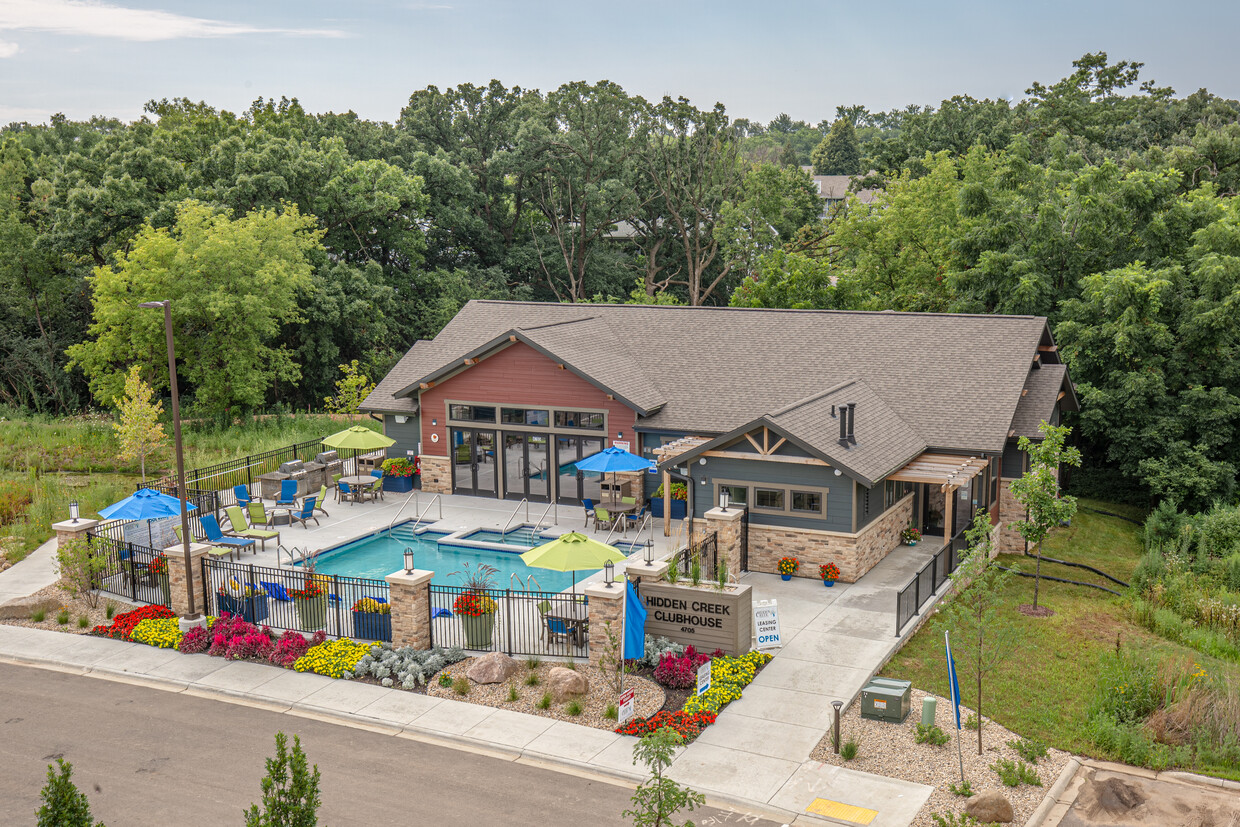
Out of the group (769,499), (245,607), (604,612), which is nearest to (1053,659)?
(769,499)

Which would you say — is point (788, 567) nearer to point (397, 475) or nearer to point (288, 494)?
point (397, 475)

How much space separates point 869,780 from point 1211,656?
9.05 m

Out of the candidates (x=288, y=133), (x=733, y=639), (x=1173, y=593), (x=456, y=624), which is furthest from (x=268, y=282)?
(x=1173, y=593)

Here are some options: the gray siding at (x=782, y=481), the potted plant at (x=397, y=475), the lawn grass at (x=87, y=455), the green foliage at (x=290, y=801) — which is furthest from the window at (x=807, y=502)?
the lawn grass at (x=87, y=455)

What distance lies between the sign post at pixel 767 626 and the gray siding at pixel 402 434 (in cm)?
1617

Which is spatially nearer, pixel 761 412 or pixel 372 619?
pixel 372 619

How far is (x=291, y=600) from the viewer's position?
1992 cm

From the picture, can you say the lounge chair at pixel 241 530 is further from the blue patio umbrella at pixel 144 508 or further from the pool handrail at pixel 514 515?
the pool handrail at pixel 514 515

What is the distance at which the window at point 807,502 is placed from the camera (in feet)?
75.3

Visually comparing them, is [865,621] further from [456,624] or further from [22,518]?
[22,518]

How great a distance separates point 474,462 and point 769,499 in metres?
10.9

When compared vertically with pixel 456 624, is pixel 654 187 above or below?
above

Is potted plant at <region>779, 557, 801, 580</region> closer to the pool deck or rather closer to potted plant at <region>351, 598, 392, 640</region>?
the pool deck

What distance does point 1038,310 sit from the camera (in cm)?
3622
